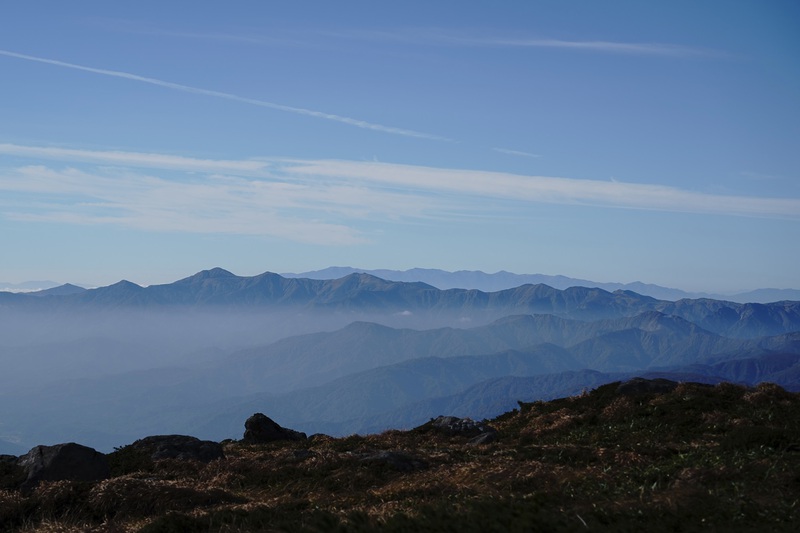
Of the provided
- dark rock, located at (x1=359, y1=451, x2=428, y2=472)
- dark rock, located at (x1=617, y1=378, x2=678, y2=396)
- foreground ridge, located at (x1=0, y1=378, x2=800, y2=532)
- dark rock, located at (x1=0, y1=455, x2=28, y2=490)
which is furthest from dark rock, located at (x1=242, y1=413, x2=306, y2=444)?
dark rock, located at (x1=617, y1=378, x2=678, y2=396)

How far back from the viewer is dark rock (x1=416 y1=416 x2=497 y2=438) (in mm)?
36125

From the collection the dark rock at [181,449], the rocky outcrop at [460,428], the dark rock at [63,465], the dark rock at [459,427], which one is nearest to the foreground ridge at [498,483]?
the dark rock at [181,449]

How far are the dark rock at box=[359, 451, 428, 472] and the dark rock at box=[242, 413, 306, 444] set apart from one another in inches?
627

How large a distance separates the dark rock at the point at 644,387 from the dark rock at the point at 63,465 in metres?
26.4

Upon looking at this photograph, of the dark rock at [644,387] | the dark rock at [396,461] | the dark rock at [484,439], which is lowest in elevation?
the dark rock at [484,439]

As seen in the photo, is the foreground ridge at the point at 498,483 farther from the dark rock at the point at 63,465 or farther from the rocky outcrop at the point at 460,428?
the rocky outcrop at the point at 460,428

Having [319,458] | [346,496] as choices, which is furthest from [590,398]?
[346,496]

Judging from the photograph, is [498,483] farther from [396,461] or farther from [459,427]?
[459,427]

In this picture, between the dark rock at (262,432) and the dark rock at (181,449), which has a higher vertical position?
the dark rock at (181,449)

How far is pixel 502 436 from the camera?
33750 mm

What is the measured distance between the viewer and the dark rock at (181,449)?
1203 inches

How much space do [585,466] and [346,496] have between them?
7340 millimetres

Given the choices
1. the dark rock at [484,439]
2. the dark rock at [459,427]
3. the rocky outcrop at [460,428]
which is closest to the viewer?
the dark rock at [484,439]

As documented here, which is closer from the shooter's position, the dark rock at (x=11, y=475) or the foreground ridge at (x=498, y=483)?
the foreground ridge at (x=498, y=483)
